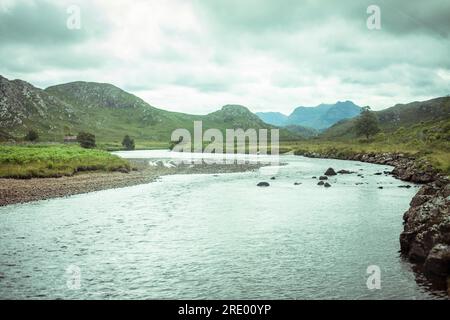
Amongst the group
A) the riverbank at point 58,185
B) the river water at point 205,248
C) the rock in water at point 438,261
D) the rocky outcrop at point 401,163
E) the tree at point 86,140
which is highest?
the tree at point 86,140

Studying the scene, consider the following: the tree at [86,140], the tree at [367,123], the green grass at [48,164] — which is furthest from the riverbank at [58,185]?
the tree at [367,123]

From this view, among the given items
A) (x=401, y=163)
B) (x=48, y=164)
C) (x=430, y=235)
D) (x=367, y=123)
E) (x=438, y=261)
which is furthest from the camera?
(x=367, y=123)

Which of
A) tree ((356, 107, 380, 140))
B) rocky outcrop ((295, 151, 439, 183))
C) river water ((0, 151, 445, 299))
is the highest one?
tree ((356, 107, 380, 140))

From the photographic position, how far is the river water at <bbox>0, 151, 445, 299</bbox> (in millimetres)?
19016

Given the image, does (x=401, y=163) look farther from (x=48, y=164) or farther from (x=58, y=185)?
(x=48, y=164)

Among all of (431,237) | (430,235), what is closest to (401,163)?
(430,235)

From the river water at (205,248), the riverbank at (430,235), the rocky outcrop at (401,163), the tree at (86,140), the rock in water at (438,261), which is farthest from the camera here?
the tree at (86,140)

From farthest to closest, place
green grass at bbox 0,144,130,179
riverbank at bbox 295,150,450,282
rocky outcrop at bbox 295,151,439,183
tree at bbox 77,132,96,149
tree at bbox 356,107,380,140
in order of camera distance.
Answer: tree at bbox 356,107,380,140 → tree at bbox 77,132,96,149 → rocky outcrop at bbox 295,151,439,183 → green grass at bbox 0,144,130,179 → riverbank at bbox 295,150,450,282

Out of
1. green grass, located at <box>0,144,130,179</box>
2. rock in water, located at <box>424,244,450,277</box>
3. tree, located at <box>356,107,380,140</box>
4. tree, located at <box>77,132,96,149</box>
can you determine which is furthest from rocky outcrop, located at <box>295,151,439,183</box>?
tree, located at <box>77,132,96,149</box>

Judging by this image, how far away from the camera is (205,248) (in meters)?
26.4

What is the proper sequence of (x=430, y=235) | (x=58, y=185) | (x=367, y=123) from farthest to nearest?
1. (x=367, y=123)
2. (x=58, y=185)
3. (x=430, y=235)

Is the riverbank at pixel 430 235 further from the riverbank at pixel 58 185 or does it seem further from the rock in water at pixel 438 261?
the riverbank at pixel 58 185

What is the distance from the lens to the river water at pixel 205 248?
62.4 ft

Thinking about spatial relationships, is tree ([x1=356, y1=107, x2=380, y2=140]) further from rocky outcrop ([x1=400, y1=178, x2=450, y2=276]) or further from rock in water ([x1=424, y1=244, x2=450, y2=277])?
rock in water ([x1=424, y1=244, x2=450, y2=277])
